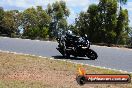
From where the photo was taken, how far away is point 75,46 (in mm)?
22828

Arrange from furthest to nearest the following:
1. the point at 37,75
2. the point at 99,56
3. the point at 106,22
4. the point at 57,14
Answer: the point at 57,14, the point at 106,22, the point at 99,56, the point at 37,75

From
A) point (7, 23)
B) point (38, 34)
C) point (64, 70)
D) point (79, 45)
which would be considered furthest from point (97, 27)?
point (64, 70)

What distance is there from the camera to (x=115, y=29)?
252 feet

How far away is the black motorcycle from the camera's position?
22.6 meters

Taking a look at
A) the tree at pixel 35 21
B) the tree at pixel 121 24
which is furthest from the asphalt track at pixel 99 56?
the tree at pixel 35 21

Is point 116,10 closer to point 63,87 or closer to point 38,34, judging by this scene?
point 38,34

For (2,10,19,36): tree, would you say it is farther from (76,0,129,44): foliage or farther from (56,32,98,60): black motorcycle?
(56,32,98,60): black motorcycle

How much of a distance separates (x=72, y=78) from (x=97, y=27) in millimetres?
64224

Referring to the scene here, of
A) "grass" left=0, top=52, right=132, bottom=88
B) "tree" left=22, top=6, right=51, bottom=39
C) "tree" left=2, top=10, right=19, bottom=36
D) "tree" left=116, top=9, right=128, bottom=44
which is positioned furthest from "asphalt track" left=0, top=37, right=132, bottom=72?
"tree" left=2, top=10, right=19, bottom=36

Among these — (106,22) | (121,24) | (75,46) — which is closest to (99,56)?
(75,46)

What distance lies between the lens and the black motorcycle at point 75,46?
22.6m

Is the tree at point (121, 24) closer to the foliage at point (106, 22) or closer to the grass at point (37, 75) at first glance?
the foliage at point (106, 22)

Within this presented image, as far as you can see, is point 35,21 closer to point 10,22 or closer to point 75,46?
point 10,22

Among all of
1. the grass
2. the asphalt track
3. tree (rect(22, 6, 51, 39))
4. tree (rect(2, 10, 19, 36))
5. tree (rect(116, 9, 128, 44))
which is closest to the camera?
the grass
